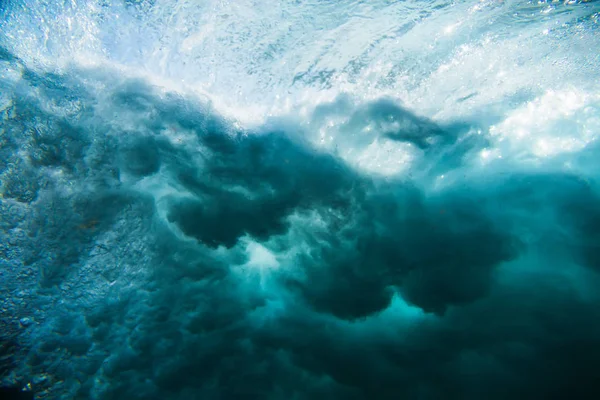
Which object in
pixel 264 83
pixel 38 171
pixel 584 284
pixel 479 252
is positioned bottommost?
pixel 584 284

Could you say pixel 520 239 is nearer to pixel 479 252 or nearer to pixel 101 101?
pixel 479 252

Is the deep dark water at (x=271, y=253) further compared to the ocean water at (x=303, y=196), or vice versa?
the deep dark water at (x=271, y=253)

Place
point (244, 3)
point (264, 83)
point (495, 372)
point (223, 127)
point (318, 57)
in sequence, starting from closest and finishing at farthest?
point (244, 3), point (318, 57), point (264, 83), point (223, 127), point (495, 372)

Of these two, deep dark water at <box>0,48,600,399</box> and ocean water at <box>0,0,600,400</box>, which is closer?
ocean water at <box>0,0,600,400</box>

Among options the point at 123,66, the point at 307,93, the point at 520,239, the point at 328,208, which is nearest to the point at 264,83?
the point at 307,93
